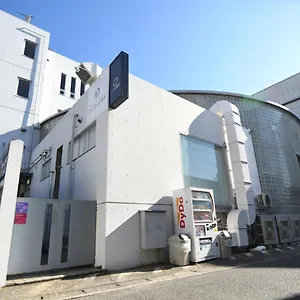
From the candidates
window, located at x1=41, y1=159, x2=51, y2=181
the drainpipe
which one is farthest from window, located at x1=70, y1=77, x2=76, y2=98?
the drainpipe

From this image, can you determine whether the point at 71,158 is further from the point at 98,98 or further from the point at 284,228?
the point at 284,228

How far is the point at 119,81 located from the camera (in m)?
7.00

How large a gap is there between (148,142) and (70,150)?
3651mm

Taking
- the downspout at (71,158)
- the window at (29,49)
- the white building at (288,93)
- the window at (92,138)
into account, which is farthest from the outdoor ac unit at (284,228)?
the window at (29,49)

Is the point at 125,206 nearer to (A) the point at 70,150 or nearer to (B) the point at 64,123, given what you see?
(A) the point at 70,150

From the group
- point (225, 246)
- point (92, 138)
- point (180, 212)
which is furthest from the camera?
point (92, 138)

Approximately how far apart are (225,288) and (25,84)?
1968cm

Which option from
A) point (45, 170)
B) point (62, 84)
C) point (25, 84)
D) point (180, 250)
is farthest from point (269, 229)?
point (62, 84)

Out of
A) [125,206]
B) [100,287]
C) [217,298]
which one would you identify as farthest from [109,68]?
[217,298]

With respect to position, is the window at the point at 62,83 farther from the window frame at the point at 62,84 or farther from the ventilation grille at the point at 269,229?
the ventilation grille at the point at 269,229

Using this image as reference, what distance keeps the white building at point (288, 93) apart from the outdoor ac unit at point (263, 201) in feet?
54.3

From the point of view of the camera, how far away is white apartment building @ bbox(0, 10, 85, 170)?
Result: 16.8 meters

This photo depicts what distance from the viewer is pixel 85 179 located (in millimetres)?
7855

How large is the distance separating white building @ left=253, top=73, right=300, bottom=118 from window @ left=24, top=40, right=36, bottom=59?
953 inches
